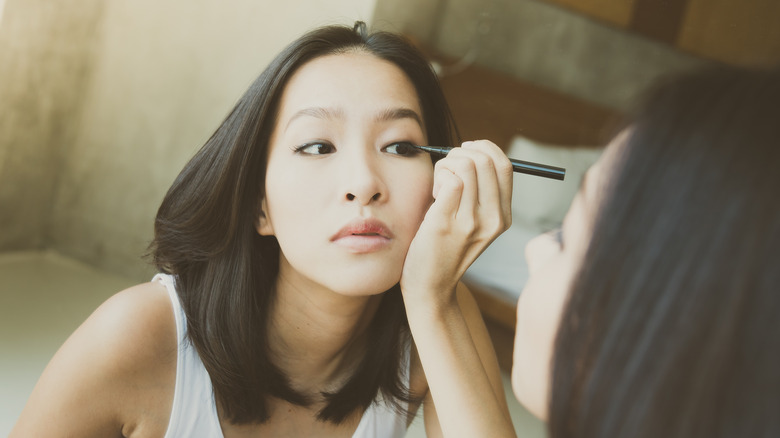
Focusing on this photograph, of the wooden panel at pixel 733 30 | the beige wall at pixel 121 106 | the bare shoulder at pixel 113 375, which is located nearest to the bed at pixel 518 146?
the wooden panel at pixel 733 30

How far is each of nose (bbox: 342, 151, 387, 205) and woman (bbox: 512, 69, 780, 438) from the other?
41 centimetres

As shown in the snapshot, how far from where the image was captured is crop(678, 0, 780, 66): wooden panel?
2.18m

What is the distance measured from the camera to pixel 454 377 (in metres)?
0.89

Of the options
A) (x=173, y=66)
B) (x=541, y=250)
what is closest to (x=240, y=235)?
(x=541, y=250)

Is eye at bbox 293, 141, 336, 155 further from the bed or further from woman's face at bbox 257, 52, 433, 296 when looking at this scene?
the bed

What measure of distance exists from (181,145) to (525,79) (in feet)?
4.81

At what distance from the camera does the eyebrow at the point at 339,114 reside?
1.00 metres

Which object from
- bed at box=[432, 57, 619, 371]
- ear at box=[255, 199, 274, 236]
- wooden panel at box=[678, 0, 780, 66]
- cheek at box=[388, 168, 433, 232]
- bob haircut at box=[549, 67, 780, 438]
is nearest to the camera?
bob haircut at box=[549, 67, 780, 438]

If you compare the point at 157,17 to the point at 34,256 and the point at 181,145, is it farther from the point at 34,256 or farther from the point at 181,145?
the point at 34,256

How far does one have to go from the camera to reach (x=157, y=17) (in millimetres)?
2676

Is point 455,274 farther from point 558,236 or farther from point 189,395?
point 189,395

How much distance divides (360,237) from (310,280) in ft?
0.63

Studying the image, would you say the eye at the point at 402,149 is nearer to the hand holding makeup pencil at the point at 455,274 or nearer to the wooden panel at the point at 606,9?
the hand holding makeup pencil at the point at 455,274

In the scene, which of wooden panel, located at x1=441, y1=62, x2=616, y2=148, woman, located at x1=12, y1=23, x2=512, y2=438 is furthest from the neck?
wooden panel, located at x1=441, y1=62, x2=616, y2=148
